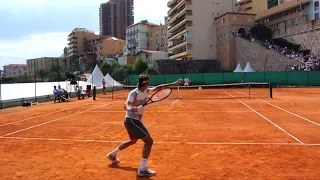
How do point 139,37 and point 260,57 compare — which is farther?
point 139,37

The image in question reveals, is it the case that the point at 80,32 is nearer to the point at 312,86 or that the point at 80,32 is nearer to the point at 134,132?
the point at 312,86

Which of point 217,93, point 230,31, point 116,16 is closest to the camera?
point 217,93

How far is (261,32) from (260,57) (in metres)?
10.2

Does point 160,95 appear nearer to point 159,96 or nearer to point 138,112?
point 159,96

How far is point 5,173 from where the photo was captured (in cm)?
675

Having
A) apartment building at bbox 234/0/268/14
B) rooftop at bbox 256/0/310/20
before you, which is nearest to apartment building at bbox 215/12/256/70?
rooftop at bbox 256/0/310/20

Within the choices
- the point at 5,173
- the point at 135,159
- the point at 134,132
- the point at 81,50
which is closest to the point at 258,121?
the point at 135,159

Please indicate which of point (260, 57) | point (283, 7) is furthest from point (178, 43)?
point (260, 57)

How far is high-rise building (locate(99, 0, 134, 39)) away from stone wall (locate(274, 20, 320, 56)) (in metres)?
128

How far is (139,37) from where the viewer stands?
368 feet

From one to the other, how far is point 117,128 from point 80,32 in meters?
140

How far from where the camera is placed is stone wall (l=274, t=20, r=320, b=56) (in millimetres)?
52125

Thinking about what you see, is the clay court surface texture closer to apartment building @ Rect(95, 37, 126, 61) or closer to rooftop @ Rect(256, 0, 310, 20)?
rooftop @ Rect(256, 0, 310, 20)

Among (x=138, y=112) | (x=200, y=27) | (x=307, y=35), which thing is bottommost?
(x=138, y=112)
